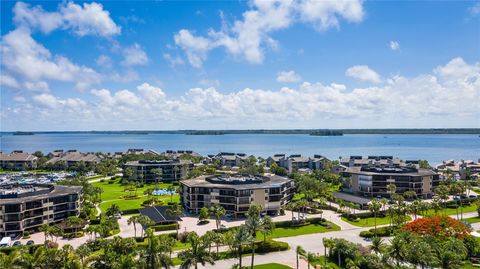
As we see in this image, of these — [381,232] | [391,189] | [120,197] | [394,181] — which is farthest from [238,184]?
[394,181]

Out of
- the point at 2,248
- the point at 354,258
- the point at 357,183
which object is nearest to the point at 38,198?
the point at 2,248

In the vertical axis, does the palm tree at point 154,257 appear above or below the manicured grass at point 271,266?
above

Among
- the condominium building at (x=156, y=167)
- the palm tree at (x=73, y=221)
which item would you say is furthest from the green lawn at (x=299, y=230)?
the condominium building at (x=156, y=167)

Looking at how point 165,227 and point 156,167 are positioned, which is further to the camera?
point 156,167

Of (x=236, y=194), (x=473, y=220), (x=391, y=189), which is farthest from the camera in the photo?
(x=391, y=189)

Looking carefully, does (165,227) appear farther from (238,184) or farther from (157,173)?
(157,173)

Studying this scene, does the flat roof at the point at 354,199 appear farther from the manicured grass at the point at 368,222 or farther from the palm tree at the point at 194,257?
the palm tree at the point at 194,257

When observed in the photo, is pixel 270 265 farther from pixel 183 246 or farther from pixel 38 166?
pixel 38 166
